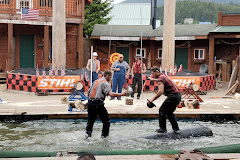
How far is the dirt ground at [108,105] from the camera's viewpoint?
486 inches

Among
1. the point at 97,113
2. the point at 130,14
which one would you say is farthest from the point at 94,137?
the point at 130,14

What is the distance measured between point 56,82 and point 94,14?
72.2 feet

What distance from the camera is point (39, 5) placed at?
2469 centimetres

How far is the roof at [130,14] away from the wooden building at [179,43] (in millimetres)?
8520

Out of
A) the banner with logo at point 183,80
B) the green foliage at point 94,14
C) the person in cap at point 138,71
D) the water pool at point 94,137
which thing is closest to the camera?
the water pool at point 94,137

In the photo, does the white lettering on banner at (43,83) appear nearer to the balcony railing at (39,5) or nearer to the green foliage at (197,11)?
the balcony railing at (39,5)

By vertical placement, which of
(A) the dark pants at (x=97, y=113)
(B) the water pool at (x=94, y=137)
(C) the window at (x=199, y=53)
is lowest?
(B) the water pool at (x=94, y=137)

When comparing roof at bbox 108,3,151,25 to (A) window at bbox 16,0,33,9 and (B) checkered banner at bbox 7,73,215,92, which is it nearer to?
(A) window at bbox 16,0,33,9

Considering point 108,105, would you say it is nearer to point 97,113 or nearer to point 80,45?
point 97,113

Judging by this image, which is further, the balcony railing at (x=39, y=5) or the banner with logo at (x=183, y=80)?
the balcony railing at (x=39, y=5)

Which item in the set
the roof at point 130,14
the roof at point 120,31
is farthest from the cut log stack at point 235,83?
the roof at point 130,14

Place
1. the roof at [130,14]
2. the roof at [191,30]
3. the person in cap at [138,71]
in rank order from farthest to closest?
the roof at [130,14] → the roof at [191,30] → the person in cap at [138,71]

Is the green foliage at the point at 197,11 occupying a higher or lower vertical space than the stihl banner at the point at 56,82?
higher

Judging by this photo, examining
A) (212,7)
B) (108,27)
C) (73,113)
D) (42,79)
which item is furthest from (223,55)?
(212,7)
